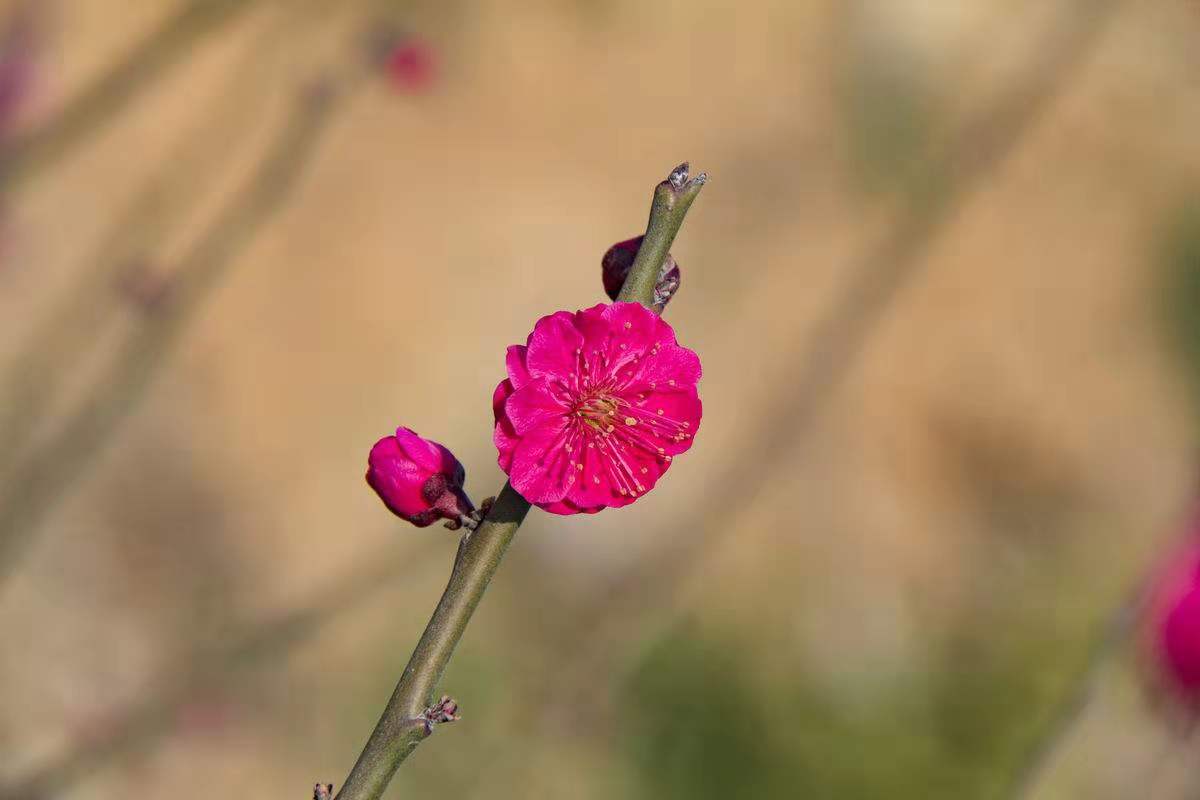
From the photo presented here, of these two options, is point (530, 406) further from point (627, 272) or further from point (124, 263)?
point (124, 263)

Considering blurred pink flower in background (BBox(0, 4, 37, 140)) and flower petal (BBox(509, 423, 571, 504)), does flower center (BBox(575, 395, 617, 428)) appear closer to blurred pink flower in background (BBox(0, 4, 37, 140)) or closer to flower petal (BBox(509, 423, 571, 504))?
flower petal (BBox(509, 423, 571, 504))

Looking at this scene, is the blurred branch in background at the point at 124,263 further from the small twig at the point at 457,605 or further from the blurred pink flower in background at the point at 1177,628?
the blurred pink flower in background at the point at 1177,628

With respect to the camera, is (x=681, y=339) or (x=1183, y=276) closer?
(x=681, y=339)

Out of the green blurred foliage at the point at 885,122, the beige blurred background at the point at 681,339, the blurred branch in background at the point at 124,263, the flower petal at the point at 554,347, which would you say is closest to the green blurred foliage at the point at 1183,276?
the beige blurred background at the point at 681,339

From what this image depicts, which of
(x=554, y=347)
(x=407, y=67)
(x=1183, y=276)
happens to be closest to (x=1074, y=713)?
(x=554, y=347)

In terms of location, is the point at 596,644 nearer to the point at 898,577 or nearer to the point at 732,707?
the point at 732,707
